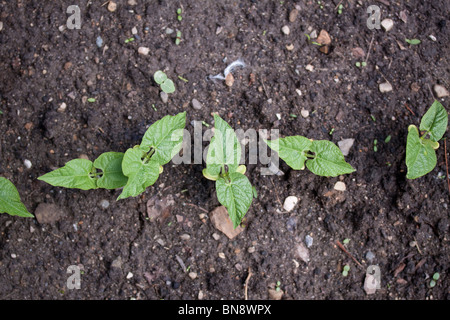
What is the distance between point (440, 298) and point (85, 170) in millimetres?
1920

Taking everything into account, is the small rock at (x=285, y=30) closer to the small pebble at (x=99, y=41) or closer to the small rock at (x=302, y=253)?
the small pebble at (x=99, y=41)

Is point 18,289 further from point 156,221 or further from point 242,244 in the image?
point 242,244

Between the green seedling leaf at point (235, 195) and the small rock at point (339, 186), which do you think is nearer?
the green seedling leaf at point (235, 195)

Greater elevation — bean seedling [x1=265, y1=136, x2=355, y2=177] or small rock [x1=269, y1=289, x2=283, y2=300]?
bean seedling [x1=265, y1=136, x2=355, y2=177]

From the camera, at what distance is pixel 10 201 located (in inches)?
76.8

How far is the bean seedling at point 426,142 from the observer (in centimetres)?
202

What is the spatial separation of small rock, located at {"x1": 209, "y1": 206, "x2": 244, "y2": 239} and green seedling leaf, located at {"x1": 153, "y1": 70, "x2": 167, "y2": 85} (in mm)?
749

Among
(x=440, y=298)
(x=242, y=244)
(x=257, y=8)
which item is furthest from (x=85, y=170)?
(x=440, y=298)

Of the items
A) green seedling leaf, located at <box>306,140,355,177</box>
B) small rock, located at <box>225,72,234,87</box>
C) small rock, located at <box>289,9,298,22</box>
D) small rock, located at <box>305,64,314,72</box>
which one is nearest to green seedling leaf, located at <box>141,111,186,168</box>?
small rock, located at <box>225,72,234,87</box>

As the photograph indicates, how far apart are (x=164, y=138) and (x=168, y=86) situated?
0.37 meters

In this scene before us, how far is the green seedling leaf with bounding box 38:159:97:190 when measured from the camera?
194 centimetres

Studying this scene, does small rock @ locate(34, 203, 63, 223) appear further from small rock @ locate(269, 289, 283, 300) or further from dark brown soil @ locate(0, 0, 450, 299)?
small rock @ locate(269, 289, 283, 300)

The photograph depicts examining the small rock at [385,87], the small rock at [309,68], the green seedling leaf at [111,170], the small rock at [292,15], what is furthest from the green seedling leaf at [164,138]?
the small rock at [385,87]

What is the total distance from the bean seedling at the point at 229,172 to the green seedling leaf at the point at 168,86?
45 centimetres
